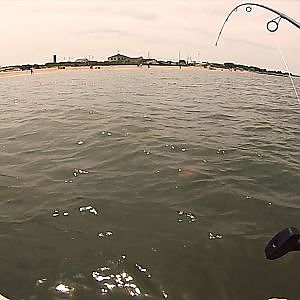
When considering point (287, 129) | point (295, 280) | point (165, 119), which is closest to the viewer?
point (295, 280)

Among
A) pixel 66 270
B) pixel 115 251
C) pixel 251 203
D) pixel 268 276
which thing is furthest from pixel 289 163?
pixel 66 270

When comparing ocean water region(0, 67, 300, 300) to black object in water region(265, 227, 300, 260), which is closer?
black object in water region(265, 227, 300, 260)

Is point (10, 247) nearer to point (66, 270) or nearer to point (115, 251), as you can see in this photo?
point (66, 270)

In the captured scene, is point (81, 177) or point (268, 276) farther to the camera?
point (81, 177)

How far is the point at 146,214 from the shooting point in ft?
22.1

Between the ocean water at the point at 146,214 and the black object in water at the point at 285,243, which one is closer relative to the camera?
the black object in water at the point at 285,243

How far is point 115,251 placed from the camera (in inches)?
221

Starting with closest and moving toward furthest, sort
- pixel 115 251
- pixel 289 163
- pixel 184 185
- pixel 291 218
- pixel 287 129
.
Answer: pixel 115 251
pixel 291 218
pixel 184 185
pixel 289 163
pixel 287 129

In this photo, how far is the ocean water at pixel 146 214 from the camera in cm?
497

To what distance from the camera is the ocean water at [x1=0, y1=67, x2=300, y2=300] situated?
4.97 meters

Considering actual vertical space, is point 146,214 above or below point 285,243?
below

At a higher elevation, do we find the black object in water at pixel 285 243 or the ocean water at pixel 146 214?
the black object in water at pixel 285 243

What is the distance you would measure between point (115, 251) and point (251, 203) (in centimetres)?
302

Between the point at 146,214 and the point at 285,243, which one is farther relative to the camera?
the point at 146,214
